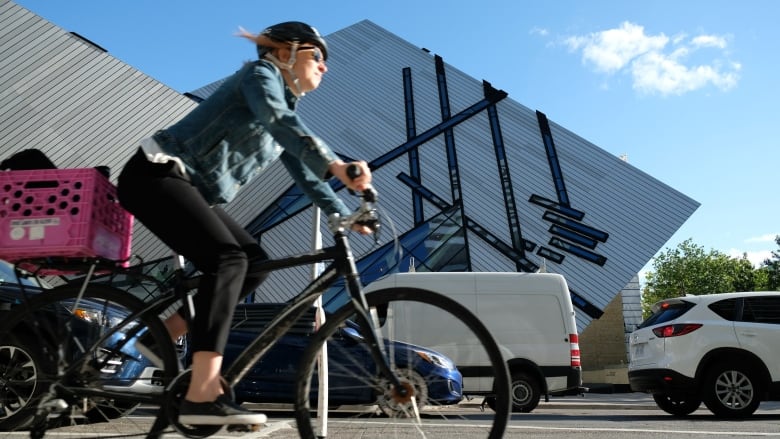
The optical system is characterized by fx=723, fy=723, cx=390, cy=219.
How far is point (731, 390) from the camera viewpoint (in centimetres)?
799

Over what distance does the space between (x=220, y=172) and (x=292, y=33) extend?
56 centimetres

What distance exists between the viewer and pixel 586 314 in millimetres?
22703

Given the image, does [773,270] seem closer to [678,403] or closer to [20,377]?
[678,403]

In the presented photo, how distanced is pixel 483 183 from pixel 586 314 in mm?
5632

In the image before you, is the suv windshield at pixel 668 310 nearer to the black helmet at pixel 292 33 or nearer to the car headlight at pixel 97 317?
the black helmet at pixel 292 33

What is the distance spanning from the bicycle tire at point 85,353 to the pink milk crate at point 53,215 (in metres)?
0.20

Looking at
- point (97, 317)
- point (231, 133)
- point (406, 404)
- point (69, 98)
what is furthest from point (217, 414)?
point (69, 98)

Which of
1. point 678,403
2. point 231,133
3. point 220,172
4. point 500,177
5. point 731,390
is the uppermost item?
point 500,177

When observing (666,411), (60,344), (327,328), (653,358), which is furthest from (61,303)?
(666,411)

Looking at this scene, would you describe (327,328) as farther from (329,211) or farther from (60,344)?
(60,344)

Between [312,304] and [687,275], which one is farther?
[687,275]

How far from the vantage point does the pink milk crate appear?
2.58m

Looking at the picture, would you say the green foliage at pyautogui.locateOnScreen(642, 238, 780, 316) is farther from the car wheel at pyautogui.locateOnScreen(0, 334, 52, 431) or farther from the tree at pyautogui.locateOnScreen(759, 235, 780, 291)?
the car wheel at pyautogui.locateOnScreen(0, 334, 52, 431)

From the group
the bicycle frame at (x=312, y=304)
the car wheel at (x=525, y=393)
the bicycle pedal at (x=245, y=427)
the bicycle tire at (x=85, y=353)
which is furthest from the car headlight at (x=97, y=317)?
the car wheel at (x=525, y=393)
